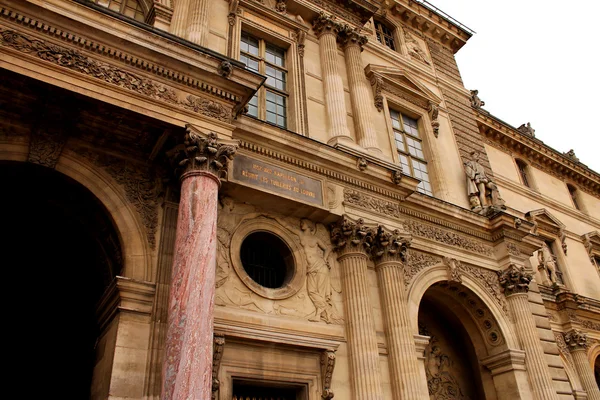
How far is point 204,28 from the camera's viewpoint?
39.4 feet

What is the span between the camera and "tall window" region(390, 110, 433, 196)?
16102mm

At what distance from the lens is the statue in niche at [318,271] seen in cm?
1078

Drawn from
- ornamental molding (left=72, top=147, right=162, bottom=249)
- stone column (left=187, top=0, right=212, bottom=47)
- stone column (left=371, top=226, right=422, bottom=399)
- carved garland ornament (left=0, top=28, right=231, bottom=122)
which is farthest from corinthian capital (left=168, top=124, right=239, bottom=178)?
stone column (left=371, top=226, right=422, bottom=399)

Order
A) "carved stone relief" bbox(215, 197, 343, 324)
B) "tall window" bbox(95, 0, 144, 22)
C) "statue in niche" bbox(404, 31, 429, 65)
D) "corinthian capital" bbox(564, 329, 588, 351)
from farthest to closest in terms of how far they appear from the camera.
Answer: "corinthian capital" bbox(564, 329, 588, 351), "statue in niche" bbox(404, 31, 429, 65), "tall window" bbox(95, 0, 144, 22), "carved stone relief" bbox(215, 197, 343, 324)

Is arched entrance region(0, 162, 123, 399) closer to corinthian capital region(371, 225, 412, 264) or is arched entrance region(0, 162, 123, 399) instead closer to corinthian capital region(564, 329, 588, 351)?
corinthian capital region(371, 225, 412, 264)

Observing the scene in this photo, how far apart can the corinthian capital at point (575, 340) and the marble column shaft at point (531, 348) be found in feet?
21.3

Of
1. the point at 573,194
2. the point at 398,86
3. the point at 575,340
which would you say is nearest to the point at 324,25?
the point at 398,86

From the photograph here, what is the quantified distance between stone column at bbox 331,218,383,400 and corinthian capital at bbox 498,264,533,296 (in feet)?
18.4

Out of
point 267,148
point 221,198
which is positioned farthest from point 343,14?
point 221,198

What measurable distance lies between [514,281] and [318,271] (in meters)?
7.11

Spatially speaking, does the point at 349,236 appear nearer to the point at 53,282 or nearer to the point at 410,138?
the point at 410,138

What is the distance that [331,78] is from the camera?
1445cm

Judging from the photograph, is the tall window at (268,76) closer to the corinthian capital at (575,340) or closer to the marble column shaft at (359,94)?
the marble column shaft at (359,94)

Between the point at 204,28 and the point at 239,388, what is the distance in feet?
27.1
